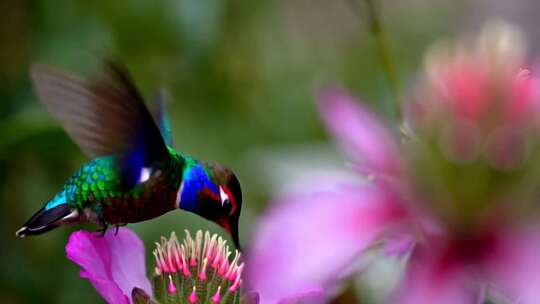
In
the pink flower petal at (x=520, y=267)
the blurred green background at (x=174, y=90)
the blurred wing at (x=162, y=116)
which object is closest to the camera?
the pink flower petal at (x=520, y=267)

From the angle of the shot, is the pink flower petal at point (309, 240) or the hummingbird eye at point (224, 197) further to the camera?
the hummingbird eye at point (224, 197)

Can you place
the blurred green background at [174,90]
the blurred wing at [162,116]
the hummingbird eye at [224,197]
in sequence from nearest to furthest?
the hummingbird eye at [224,197], the blurred wing at [162,116], the blurred green background at [174,90]

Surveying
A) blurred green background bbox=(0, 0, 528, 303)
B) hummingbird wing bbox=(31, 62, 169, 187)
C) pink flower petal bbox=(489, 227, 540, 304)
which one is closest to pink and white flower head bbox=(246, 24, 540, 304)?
pink flower petal bbox=(489, 227, 540, 304)

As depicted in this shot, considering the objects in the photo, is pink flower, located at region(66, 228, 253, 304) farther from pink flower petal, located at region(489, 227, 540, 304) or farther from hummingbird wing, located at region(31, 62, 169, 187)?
pink flower petal, located at region(489, 227, 540, 304)

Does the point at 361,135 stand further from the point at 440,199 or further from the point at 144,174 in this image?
the point at 144,174

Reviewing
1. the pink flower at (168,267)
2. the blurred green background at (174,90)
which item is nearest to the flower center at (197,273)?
the pink flower at (168,267)

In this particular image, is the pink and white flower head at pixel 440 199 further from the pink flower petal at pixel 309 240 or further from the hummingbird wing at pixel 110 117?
the hummingbird wing at pixel 110 117

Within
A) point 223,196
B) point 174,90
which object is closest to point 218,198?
point 223,196
